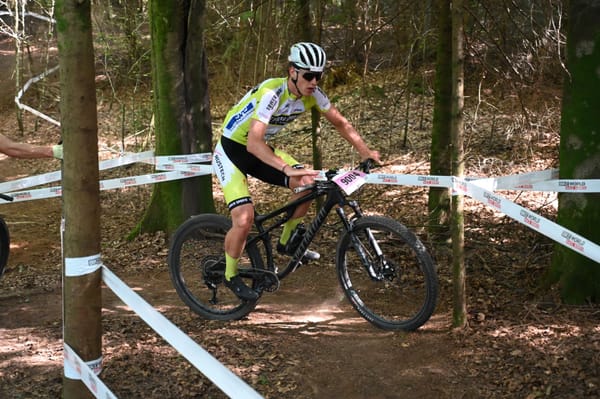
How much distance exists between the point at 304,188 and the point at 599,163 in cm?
221

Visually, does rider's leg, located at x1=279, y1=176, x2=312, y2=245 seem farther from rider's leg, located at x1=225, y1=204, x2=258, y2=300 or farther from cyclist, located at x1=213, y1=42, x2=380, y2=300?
rider's leg, located at x1=225, y1=204, x2=258, y2=300

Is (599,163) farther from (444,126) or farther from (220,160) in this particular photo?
(220,160)

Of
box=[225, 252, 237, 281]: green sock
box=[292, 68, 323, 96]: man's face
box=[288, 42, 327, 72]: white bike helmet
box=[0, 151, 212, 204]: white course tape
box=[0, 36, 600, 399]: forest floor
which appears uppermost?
box=[288, 42, 327, 72]: white bike helmet

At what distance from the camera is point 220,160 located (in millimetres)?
5418

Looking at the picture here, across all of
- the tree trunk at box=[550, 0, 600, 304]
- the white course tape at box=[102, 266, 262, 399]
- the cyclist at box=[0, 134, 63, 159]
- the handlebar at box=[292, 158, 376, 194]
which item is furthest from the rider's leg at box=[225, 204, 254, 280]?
the tree trunk at box=[550, 0, 600, 304]

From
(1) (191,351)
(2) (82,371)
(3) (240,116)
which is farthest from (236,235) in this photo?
(1) (191,351)

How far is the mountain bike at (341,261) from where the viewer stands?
4957mm

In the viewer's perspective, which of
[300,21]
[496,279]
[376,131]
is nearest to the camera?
[496,279]

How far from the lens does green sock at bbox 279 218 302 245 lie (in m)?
5.53

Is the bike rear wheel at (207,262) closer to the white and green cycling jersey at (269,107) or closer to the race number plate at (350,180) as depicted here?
the white and green cycling jersey at (269,107)

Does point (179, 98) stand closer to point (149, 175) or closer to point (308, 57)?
point (149, 175)

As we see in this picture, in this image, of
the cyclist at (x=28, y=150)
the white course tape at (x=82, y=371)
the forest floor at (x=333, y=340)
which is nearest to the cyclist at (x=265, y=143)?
the forest floor at (x=333, y=340)

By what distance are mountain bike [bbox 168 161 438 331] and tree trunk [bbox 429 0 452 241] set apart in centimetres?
153

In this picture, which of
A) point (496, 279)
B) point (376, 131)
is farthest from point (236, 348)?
point (376, 131)
